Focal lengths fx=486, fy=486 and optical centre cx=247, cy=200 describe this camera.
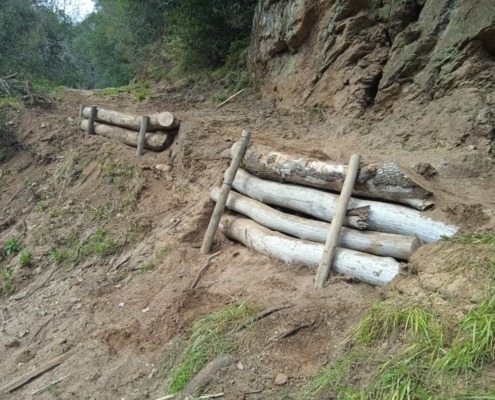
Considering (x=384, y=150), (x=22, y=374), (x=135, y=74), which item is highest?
(x=135, y=74)

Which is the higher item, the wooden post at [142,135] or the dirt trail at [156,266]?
the wooden post at [142,135]

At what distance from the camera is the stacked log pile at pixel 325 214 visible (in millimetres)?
4363

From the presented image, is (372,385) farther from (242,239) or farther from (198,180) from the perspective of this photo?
(198,180)

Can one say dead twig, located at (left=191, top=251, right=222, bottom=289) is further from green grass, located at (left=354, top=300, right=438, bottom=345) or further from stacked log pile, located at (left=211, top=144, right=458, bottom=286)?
green grass, located at (left=354, top=300, right=438, bottom=345)

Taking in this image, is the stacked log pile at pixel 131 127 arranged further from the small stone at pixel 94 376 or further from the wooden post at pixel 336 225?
the small stone at pixel 94 376

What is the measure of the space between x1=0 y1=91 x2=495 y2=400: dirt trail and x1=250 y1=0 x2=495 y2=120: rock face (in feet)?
2.21

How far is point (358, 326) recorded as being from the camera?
11.9 ft

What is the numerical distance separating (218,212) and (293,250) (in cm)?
133

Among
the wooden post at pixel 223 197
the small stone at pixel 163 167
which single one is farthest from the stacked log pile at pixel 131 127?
the wooden post at pixel 223 197

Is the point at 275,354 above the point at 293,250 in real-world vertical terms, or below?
below

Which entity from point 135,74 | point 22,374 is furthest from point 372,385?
point 135,74

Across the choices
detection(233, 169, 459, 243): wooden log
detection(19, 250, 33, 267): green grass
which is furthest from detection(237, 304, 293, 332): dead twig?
detection(19, 250, 33, 267): green grass

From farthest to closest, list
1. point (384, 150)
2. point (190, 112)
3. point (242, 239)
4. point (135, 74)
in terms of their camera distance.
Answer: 1. point (135, 74)
2. point (190, 112)
3. point (384, 150)
4. point (242, 239)

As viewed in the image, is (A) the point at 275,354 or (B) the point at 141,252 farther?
(B) the point at 141,252
